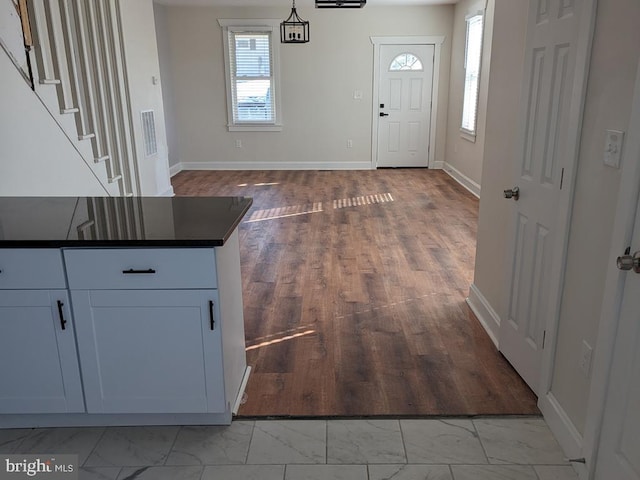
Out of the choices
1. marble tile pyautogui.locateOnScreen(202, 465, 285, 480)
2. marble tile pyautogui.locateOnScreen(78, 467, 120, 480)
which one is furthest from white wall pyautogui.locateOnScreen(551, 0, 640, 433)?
marble tile pyautogui.locateOnScreen(78, 467, 120, 480)

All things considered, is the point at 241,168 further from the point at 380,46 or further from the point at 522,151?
the point at 522,151

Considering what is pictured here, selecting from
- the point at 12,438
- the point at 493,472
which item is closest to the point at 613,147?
the point at 493,472

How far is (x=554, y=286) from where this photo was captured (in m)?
2.10

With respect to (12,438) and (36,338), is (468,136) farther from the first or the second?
(12,438)

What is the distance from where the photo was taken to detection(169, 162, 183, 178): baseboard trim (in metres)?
8.22

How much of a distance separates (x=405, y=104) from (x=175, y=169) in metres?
3.98

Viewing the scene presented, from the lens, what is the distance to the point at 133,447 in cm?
205

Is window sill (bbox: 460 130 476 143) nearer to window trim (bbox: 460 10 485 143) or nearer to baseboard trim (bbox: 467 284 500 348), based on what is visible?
window trim (bbox: 460 10 485 143)

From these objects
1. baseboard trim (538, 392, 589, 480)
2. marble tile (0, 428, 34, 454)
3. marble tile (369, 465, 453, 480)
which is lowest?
marble tile (0, 428, 34, 454)

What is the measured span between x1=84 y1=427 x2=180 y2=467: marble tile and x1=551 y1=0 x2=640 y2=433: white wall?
163 cm

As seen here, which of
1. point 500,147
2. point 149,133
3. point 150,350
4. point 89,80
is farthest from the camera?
point 149,133

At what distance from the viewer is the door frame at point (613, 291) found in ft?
5.02

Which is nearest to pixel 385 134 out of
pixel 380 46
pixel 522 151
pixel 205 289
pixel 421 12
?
pixel 380 46

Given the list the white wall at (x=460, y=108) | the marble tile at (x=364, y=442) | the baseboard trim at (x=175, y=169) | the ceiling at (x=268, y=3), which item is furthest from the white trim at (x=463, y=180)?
the marble tile at (x=364, y=442)
